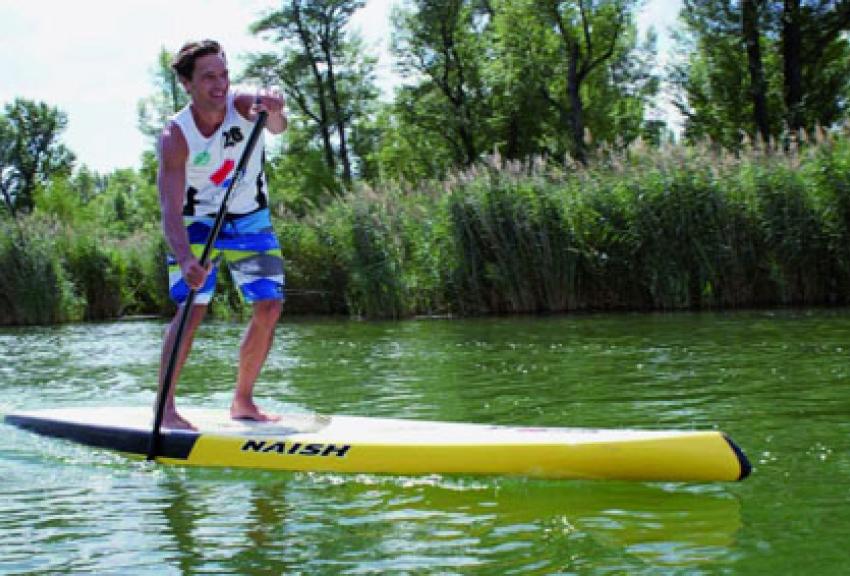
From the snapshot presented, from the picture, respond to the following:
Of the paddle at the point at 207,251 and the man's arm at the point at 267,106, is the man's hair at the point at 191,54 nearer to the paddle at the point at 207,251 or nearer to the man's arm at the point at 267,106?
the man's arm at the point at 267,106

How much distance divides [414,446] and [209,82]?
2.24 m

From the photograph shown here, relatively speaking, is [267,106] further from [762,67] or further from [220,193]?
[762,67]

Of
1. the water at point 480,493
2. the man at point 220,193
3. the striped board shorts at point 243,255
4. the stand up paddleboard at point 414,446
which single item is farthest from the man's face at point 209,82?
the water at point 480,493

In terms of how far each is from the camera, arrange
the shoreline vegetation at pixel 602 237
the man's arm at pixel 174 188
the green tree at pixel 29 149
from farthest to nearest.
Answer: the green tree at pixel 29 149 → the shoreline vegetation at pixel 602 237 → the man's arm at pixel 174 188

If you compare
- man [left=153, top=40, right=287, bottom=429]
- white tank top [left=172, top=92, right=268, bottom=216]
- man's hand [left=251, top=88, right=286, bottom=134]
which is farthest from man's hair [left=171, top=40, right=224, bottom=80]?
man's hand [left=251, top=88, right=286, bottom=134]

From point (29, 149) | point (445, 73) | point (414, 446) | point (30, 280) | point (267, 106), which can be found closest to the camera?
point (414, 446)

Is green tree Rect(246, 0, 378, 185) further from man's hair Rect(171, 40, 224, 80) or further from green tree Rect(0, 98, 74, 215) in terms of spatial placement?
man's hair Rect(171, 40, 224, 80)

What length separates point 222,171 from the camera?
5.45 metres

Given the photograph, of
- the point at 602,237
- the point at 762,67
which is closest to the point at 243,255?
the point at 602,237

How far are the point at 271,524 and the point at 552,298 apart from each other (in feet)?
35.4

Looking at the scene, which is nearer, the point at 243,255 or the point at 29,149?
the point at 243,255

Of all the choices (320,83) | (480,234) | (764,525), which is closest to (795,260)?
(480,234)

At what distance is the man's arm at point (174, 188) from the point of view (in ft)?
17.0

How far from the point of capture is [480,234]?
48.4ft
